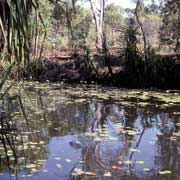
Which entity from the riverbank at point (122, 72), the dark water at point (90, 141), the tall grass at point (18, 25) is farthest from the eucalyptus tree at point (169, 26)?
the tall grass at point (18, 25)

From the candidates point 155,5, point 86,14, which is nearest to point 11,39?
point 155,5

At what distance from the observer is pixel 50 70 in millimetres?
17781

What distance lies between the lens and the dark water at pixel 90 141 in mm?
4483

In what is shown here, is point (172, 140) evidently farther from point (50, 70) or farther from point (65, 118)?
point (50, 70)

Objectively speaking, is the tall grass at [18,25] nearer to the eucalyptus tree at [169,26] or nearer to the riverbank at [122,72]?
the riverbank at [122,72]

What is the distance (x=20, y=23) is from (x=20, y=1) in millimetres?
99

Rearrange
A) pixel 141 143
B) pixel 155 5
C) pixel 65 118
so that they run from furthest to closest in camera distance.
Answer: pixel 155 5
pixel 65 118
pixel 141 143

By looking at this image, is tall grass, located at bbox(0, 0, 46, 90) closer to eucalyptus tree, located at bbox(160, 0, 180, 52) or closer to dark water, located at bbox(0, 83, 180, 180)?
dark water, located at bbox(0, 83, 180, 180)

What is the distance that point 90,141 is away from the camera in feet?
20.3

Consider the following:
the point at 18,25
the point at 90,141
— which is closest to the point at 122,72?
the point at 90,141

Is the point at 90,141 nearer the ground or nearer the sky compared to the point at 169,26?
nearer the ground

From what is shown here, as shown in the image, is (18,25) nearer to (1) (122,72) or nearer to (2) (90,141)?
(2) (90,141)

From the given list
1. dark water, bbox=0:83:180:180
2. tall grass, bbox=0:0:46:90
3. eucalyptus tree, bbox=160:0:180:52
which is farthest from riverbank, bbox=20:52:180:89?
tall grass, bbox=0:0:46:90

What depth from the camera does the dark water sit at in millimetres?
4483
